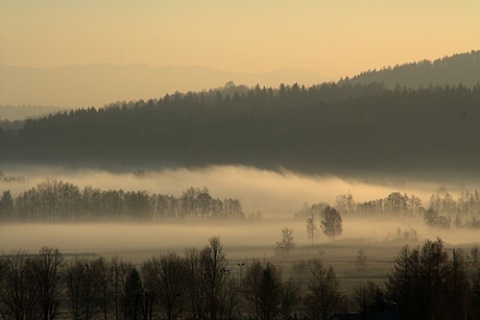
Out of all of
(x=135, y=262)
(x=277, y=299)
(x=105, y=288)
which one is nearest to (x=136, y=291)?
(x=105, y=288)

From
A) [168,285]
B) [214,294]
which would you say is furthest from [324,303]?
[168,285]

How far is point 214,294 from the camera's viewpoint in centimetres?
13850

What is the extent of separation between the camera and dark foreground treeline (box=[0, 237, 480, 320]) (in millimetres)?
118438

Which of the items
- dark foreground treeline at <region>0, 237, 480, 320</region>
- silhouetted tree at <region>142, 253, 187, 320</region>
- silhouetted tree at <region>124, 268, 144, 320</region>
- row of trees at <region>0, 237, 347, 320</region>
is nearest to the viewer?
dark foreground treeline at <region>0, 237, 480, 320</region>

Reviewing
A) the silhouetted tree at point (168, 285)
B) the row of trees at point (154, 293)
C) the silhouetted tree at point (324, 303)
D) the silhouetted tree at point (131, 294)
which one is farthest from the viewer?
the silhouetted tree at point (168, 285)

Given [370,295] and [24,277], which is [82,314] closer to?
[24,277]

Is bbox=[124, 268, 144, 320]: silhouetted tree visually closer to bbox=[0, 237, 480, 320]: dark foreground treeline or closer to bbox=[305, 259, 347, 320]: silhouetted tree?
bbox=[0, 237, 480, 320]: dark foreground treeline

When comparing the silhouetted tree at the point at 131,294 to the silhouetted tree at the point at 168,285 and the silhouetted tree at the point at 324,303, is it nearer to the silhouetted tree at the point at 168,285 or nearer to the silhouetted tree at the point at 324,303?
the silhouetted tree at the point at 168,285

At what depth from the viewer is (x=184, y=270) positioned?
14838 cm

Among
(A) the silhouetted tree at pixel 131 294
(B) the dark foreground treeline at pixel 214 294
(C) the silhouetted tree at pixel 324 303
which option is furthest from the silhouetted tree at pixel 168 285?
(C) the silhouetted tree at pixel 324 303

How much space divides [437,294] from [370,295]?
35.3ft

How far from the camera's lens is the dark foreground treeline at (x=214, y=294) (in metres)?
118

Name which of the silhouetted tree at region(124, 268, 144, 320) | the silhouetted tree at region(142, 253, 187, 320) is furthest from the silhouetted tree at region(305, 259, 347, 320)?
the silhouetted tree at region(124, 268, 144, 320)

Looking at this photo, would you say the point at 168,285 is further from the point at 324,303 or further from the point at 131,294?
the point at 324,303
